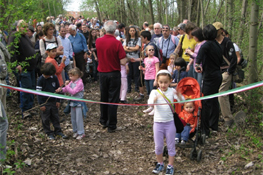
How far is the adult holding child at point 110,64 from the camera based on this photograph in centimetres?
629

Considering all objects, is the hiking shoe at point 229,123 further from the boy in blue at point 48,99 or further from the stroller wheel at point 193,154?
the boy in blue at point 48,99

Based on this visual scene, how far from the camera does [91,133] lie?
22.1 feet

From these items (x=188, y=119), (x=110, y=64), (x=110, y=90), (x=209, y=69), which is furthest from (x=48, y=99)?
(x=209, y=69)

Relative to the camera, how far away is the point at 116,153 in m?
5.68

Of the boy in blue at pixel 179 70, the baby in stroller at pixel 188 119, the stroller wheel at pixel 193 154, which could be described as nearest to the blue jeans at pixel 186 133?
the baby in stroller at pixel 188 119

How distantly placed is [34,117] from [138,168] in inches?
152

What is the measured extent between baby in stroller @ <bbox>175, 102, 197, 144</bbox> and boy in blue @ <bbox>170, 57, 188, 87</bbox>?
5.61 ft

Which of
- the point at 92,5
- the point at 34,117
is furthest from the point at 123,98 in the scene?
the point at 92,5

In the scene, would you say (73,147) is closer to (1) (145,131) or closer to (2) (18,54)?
(1) (145,131)

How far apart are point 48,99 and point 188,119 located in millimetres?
3158

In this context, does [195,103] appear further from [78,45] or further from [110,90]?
[78,45]

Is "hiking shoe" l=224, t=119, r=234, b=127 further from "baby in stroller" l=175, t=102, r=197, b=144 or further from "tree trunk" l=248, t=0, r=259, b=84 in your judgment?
"baby in stroller" l=175, t=102, r=197, b=144

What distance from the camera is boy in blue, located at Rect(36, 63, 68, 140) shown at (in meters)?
5.95

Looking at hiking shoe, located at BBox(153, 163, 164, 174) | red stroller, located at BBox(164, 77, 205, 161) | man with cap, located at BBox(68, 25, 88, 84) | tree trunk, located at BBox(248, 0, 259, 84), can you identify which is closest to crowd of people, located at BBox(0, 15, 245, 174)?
hiking shoe, located at BBox(153, 163, 164, 174)
